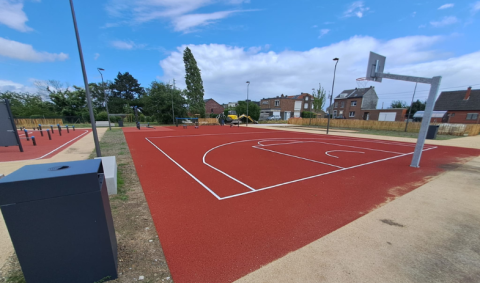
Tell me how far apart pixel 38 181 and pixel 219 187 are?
4.01 meters

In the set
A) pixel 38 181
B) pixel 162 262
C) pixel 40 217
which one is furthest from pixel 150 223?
pixel 38 181

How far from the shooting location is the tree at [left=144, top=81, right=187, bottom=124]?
36.9 metres

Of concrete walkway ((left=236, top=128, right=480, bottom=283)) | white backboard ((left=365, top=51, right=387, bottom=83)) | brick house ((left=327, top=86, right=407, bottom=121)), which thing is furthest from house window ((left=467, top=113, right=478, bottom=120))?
concrete walkway ((left=236, top=128, right=480, bottom=283))

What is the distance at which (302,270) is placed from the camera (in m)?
2.60

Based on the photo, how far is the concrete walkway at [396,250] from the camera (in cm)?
→ 255

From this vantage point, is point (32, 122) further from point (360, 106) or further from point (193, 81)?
point (360, 106)

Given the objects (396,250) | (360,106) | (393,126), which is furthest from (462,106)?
(396,250)

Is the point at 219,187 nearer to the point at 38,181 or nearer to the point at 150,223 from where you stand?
the point at 150,223

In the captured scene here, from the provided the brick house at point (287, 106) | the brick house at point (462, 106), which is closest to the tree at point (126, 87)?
the brick house at point (287, 106)

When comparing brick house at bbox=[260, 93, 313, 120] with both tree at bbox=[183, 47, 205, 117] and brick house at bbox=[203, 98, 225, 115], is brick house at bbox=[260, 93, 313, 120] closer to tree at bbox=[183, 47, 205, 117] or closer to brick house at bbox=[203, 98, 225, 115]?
brick house at bbox=[203, 98, 225, 115]

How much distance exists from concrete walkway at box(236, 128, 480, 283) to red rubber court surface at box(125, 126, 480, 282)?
235 mm

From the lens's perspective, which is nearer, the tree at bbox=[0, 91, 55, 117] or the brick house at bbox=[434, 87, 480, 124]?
the brick house at bbox=[434, 87, 480, 124]

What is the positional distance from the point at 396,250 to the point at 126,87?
78.2 metres

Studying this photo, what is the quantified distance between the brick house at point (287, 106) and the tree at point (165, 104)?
1061 inches
